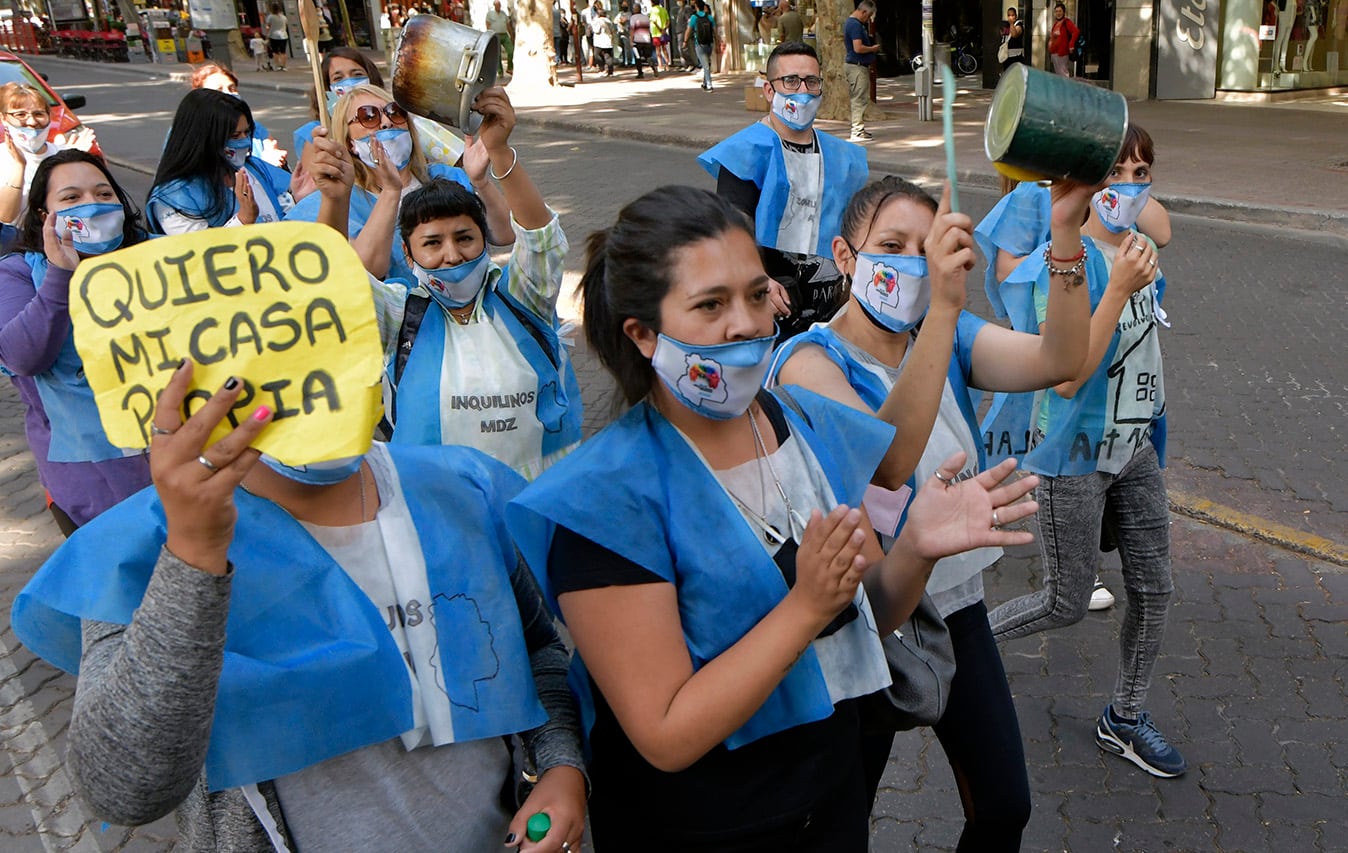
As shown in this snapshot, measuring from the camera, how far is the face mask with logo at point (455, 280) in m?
3.15

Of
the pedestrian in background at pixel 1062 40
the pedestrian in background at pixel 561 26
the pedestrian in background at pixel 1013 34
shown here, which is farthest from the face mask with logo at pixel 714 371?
the pedestrian in background at pixel 561 26

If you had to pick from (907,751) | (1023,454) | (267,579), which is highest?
(267,579)

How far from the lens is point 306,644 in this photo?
1.65m

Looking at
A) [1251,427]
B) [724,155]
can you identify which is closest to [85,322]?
[724,155]

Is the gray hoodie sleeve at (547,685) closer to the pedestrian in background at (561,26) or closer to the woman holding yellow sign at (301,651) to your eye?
the woman holding yellow sign at (301,651)

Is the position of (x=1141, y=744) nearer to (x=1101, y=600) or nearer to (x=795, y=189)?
(x=1101, y=600)

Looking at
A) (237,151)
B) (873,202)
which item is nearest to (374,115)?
(237,151)

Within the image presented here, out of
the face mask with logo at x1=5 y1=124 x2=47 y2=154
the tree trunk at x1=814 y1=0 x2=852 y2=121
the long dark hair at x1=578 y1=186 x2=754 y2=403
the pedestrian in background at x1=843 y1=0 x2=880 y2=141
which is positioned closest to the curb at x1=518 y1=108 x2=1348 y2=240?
the pedestrian in background at x1=843 y1=0 x2=880 y2=141

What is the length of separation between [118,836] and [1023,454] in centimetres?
307

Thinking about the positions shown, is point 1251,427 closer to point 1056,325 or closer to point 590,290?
point 1056,325

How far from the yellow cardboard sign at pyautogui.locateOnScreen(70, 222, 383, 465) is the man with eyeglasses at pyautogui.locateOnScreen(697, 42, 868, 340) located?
3.35 meters

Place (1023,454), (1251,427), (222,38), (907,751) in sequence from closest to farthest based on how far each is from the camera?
(1023,454) < (907,751) < (1251,427) < (222,38)

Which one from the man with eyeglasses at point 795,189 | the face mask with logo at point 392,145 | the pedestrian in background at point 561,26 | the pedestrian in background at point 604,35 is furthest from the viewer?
A: the pedestrian in background at point 561,26

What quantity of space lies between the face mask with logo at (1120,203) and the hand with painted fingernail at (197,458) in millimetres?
2660
